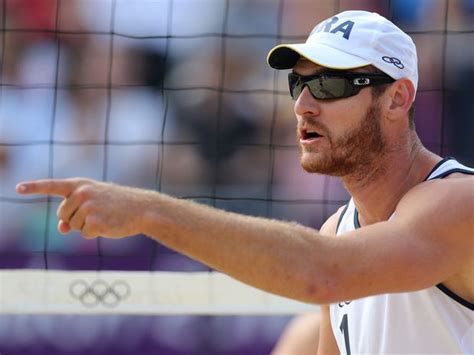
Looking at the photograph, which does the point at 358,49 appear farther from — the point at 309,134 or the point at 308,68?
the point at 309,134

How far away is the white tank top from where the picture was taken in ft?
7.97

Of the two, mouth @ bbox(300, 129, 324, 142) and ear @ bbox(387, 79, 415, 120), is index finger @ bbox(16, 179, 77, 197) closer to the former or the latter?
mouth @ bbox(300, 129, 324, 142)

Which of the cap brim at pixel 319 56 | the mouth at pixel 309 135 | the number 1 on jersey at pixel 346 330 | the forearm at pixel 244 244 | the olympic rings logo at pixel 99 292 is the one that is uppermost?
the cap brim at pixel 319 56

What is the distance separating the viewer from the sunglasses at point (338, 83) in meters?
2.51

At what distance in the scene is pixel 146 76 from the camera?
5.39m

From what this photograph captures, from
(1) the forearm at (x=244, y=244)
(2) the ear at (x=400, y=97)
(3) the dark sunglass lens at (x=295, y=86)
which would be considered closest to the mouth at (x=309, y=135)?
(3) the dark sunglass lens at (x=295, y=86)

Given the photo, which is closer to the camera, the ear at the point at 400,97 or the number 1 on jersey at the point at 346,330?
the ear at the point at 400,97

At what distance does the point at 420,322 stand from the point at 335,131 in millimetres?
533

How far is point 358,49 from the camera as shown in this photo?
2.55m

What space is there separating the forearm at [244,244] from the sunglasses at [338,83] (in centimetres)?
56

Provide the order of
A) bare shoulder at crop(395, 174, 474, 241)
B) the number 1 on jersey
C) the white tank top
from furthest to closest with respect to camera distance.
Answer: the number 1 on jersey, the white tank top, bare shoulder at crop(395, 174, 474, 241)

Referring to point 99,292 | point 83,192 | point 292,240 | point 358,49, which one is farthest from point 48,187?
point 99,292

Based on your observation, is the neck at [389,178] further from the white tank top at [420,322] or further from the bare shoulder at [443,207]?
the bare shoulder at [443,207]

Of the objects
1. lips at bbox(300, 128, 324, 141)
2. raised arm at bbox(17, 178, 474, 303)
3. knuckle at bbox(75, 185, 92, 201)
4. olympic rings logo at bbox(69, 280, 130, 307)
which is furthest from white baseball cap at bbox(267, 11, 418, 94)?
olympic rings logo at bbox(69, 280, 130, 307)
